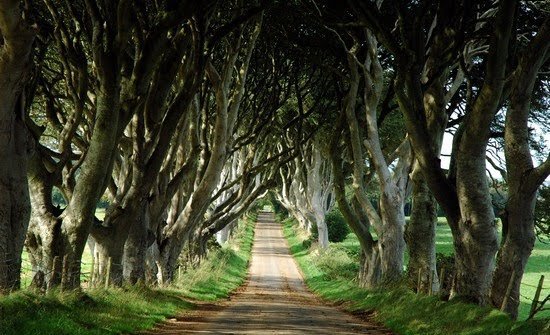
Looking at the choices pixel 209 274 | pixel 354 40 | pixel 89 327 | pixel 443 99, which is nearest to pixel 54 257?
pixel 89 327

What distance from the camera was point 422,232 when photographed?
1603 cm

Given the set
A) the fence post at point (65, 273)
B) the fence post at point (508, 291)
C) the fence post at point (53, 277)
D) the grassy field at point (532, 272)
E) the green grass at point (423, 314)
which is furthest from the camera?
the grassy field at point (532, 272)

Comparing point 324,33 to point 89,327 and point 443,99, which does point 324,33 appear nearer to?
point 443,99

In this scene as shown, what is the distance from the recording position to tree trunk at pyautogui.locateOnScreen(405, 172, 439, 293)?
15.7 meters

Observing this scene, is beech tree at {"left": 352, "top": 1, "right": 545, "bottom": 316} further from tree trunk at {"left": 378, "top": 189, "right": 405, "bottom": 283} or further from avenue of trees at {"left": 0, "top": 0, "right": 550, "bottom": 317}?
tree trunk at {"left": 378, "top": 189, "right": 405, "bottom": 283}

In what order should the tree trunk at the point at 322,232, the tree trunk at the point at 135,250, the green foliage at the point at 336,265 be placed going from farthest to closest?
1. the tree trunk at the point at 322,232
2. the green foliage at the point at 336,265
3. the tree trunk at the point at 135,250

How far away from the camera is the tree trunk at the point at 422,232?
15672 millimetres

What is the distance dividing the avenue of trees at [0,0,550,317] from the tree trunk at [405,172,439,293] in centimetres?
4

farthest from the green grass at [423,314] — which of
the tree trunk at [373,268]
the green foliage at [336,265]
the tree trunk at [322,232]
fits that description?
the tree trunk at [322,232]

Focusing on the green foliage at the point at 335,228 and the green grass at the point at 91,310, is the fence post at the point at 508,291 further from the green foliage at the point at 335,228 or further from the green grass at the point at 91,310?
the green foliage at the point at 335,228

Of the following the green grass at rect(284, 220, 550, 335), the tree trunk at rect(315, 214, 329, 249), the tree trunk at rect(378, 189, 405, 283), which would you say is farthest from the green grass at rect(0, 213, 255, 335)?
the tree trunk at rect(315, 214, 329, 249)

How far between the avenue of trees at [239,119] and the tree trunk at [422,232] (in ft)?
0.12

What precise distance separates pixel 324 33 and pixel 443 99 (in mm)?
5829

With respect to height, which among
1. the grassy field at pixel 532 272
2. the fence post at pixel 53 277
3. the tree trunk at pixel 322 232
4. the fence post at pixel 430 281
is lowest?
the grassy field at pixel 532 272
